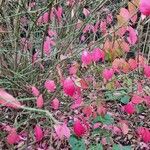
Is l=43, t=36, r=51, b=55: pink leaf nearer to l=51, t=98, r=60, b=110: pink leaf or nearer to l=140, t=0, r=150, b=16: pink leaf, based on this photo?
l=51, t=98, r=60, b=110: pink leaf

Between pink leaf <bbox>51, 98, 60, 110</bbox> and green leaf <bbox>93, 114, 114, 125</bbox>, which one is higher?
pink leaf <bbox>51, 98, 60, 110</bbox>

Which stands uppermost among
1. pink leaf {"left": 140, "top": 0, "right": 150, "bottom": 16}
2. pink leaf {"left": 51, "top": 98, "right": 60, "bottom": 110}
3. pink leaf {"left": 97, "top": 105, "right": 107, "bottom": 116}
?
pink leaf {"left": 140, "top": 0, "right": 150, "bottom": 16}

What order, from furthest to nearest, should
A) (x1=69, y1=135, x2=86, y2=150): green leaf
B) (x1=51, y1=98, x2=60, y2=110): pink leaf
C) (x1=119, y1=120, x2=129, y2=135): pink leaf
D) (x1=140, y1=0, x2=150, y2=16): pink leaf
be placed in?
(x1=119, y1=120, x2=129, y2=135): pink leaf < (x1=69, y1=135, x2=86, y2=150): green leaf < (x1=51, y1=98, x2=60, y2=110): pink leaf < (x1=140, y1=0, x2=150, y2=16): pink leaf

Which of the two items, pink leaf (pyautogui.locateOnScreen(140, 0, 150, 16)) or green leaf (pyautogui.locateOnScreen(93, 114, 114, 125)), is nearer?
pink leaf (pyautogui.locateOnScreen(140, 0, 150, 16))

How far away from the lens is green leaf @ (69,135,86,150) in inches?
133

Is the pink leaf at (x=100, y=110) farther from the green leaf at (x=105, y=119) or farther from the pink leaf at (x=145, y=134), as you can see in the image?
the pink leaf at (x=145, y=134)

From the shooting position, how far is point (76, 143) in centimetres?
339

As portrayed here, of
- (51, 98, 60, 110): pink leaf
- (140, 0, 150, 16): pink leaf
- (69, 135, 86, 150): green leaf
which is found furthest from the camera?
(69, 135, 86, 150): green leaf

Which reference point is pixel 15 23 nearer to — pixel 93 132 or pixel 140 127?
pixel 93 132

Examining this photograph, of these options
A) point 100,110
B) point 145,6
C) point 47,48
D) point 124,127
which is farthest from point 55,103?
point 145,6

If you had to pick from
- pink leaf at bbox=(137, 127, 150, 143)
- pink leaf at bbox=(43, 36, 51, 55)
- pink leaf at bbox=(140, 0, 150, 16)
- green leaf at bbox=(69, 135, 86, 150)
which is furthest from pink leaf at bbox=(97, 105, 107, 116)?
pink leaf at bbox=(140, 0, 150, 16)

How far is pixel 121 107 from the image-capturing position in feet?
13.9

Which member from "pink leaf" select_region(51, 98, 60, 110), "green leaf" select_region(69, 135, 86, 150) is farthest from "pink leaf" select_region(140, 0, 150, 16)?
"green leaf" select_region(69, 135, 86, 150)

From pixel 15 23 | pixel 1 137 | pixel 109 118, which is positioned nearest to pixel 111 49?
pixel 109 118
